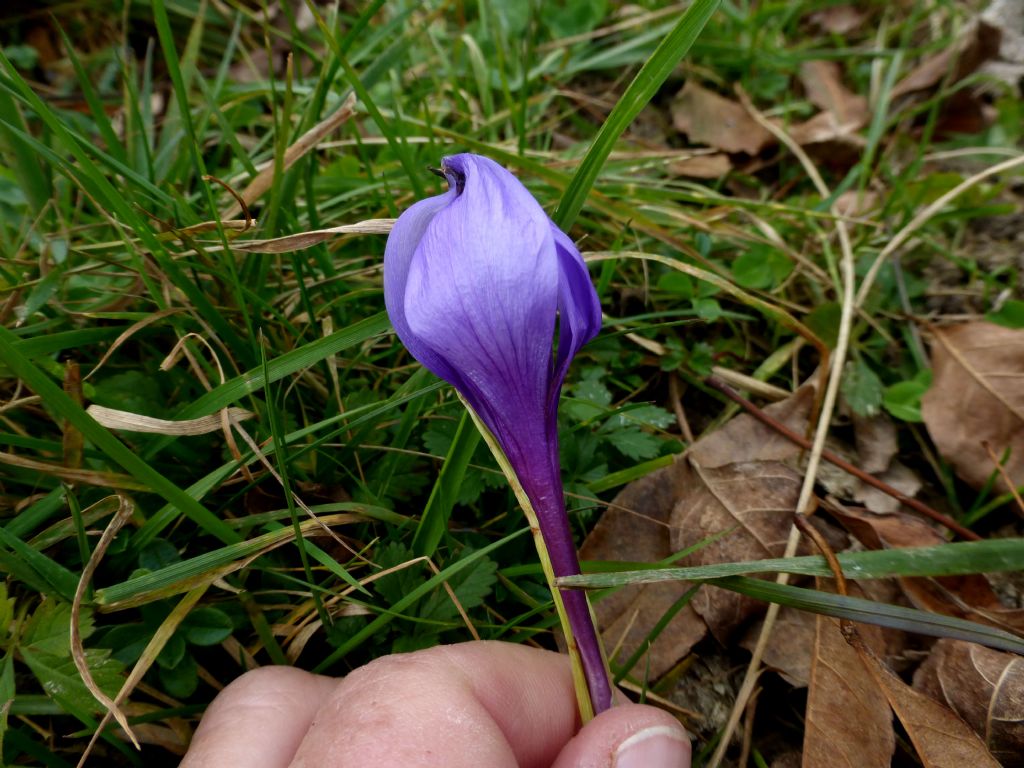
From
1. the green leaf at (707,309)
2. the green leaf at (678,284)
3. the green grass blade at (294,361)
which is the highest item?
the green grass blade at (294,361)

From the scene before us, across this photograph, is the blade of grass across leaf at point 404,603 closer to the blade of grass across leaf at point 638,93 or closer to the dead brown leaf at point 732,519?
the dead brown leaf at point 732,519

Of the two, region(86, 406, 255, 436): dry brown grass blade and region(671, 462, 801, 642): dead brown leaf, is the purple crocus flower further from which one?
region(86, 406, 255, 436): dry brown grass blade

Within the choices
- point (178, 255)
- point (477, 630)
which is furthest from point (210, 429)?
point (477, 630)

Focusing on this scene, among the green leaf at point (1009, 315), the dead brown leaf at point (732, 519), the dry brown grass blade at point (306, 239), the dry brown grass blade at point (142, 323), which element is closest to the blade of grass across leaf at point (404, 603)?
the dead brown leaf at point (732, 519)

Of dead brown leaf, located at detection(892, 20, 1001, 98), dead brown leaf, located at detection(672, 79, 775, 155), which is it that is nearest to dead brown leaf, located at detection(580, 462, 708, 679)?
dead brown leaf, located at detection(672, 79, 775, 155)

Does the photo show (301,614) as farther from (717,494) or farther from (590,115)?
(590,115)

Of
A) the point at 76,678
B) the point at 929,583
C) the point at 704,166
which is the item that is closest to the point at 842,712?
the point at 929,583

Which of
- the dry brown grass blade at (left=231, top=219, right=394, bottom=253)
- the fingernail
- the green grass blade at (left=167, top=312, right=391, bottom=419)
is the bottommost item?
the fingernail

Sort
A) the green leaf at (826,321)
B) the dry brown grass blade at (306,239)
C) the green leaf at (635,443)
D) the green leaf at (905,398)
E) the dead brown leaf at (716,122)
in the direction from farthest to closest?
the dead brown leaf at (716,122) < the green leaf at (826,321) < the green leaf at (905,398) < the green leaf at (635,443) < the dry brown grass blade at (306,239)
